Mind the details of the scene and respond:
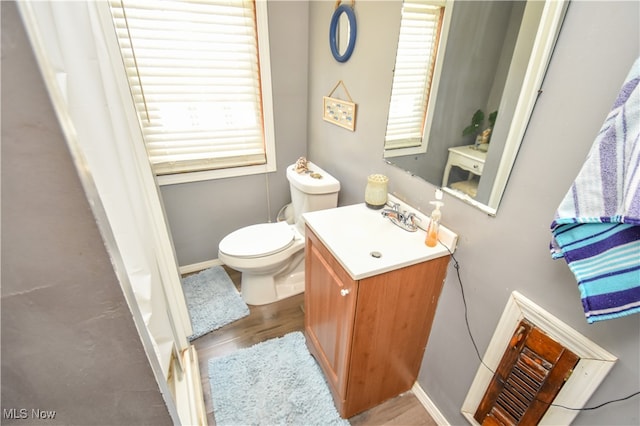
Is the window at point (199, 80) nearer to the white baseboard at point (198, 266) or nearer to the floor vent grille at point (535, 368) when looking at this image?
the white baseboard at point (198, 266)

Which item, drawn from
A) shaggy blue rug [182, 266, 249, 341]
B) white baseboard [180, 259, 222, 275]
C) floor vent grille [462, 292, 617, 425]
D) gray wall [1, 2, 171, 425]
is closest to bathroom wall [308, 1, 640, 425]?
floor vent grille [462, 292, 617, 425]

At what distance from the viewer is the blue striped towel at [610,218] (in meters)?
0.55

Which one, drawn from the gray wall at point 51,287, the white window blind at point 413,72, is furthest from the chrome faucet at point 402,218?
the gray wall at point 51,287

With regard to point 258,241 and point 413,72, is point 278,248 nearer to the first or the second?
point 258,241

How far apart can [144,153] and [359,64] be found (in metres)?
1.09

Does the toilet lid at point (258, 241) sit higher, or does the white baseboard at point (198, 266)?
the toilet lid at point (258, 241)

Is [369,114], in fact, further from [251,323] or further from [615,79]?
[251,323]

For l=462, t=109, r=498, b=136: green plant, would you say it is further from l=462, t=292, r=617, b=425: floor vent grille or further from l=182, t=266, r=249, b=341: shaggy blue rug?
l=182, t=266, r=249, b=341: shaggy blue rug

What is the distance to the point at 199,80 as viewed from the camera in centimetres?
178

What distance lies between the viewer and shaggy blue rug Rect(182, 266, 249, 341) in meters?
1.78

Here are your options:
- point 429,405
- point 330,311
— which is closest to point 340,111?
point 330,311

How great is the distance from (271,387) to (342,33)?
190 cm

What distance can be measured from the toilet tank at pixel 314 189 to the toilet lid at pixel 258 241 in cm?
20

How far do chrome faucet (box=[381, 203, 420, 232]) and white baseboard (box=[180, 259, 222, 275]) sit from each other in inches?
61.0
